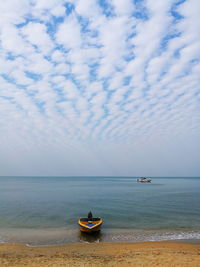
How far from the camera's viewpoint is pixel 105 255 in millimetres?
15414

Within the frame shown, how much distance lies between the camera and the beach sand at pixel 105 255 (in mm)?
13648

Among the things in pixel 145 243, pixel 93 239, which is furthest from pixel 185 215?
pixel 93 239

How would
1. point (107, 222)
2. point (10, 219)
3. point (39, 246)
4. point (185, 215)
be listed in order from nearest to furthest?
point (39, 246), point (107, 222), point (10, 219), point (185, 215)

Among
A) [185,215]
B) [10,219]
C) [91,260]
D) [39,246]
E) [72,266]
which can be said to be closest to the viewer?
[72,266]

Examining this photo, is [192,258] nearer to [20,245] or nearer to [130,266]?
[130,266]

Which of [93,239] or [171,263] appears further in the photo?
[93,239]

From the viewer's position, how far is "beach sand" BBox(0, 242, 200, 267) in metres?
13.6

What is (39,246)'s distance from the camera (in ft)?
59.0

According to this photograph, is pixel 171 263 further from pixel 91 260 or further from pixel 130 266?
pixel 91 260

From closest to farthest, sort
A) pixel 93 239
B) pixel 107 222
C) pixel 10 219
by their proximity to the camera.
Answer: pixel 93 239
pixel 107 222
pixel 10 219

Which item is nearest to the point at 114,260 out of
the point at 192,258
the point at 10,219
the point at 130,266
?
the point at 130,266

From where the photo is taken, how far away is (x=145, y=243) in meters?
18.9

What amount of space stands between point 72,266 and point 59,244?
6.09 metres

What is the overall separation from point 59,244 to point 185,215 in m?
21.0
